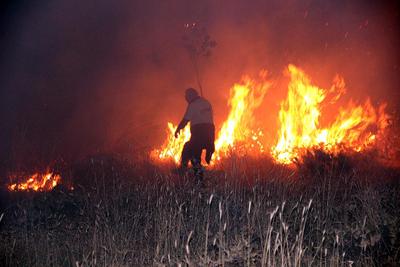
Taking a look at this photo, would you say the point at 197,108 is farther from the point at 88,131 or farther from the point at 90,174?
the point at 88,131

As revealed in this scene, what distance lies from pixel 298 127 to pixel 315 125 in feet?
1.37

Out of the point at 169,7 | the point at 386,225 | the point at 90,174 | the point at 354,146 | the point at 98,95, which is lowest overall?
the point at 386,225

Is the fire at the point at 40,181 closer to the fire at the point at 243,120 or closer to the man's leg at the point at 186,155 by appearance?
the man's leg at the point at 186,155

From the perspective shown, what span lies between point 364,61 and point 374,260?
981 centimetres

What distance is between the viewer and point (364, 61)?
12.9 metres

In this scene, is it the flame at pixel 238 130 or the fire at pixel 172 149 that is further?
the flame at pixel 238 130

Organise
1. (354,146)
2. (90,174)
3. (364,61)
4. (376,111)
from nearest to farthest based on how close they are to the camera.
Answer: (90,174), (354,146), (376,111), (364,61)

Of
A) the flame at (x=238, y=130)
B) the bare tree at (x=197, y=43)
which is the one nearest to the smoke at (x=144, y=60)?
the bare tree at (x=197, y=43)

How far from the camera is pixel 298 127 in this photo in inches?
456

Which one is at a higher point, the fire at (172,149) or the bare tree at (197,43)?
the bare tree at (197,43)

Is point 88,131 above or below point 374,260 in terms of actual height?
above

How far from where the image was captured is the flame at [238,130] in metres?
11.1

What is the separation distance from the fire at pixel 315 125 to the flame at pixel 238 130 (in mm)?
763

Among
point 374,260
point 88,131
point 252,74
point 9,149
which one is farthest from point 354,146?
point 9,149
